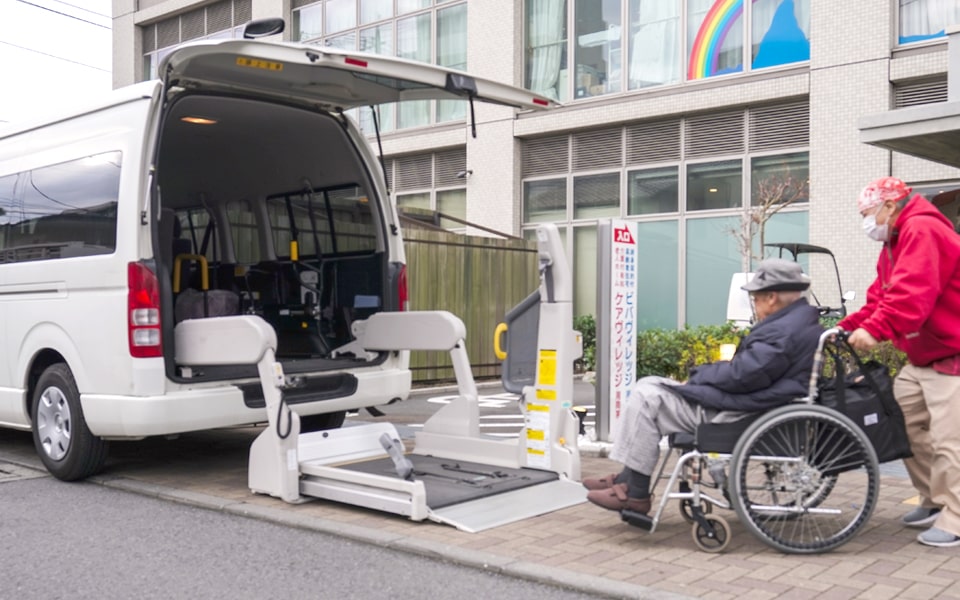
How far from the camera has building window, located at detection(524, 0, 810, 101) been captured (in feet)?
51.5

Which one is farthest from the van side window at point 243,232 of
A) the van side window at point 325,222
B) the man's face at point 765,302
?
the man's face at point 765,302

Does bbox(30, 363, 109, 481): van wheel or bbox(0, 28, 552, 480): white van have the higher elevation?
bbox(0, 28, 552, 480): white van

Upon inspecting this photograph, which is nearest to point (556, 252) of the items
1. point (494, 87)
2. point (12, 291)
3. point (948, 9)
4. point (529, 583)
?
point (494, 87)

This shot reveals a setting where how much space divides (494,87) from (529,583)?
3.46 m

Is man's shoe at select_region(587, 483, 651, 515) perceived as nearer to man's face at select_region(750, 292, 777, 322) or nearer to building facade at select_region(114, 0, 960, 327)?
man's face at select_region(750, 292, 777, 322)

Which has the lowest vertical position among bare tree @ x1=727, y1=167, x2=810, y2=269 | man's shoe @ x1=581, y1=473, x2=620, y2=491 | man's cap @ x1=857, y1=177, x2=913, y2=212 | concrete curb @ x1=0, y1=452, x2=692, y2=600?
concrete curb @ x1=0, y1=452, x2=692, y2=600

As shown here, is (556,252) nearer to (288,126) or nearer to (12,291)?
(288,126)

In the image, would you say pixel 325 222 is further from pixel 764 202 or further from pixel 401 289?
pixel 764 202

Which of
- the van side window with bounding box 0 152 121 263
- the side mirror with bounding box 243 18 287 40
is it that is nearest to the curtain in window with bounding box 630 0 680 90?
the side mirror with bounding box 243 18 287 40

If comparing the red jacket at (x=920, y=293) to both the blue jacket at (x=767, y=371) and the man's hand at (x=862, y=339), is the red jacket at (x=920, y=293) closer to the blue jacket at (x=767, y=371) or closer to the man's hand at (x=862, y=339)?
the man's hand at (x=862, y=339)

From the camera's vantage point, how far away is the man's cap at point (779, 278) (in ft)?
16.2

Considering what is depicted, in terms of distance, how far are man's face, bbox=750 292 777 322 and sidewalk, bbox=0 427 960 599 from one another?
115 centimetres

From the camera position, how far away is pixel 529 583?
4367mm

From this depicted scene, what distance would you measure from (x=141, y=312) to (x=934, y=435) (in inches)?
177
